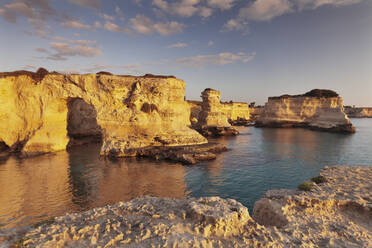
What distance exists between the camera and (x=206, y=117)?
49.5 meters

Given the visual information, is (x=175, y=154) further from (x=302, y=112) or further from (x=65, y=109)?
(x=302, y=112)

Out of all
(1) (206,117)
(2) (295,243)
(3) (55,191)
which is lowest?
(3) (55,191)

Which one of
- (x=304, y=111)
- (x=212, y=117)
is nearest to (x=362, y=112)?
(x=304, y=111)

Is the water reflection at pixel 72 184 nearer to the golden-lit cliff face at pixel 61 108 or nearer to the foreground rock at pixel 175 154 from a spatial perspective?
the foreground rock at pixel 175 154

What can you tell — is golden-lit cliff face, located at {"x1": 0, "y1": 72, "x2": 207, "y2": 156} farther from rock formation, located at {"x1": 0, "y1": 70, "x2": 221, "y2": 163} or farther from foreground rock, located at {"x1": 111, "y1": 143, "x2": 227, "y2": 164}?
foreground rock, located at {"x1": 111, "y1": 143, "x2": 227, "y2": 164}

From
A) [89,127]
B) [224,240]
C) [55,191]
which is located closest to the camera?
[224,240]

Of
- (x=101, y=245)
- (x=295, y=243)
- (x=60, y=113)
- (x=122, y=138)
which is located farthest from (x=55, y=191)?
(x=60, y=113)

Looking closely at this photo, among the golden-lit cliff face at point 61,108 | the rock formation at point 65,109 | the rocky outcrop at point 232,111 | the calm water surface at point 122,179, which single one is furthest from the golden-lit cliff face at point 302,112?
the golden-lit cliff face at point 61,108

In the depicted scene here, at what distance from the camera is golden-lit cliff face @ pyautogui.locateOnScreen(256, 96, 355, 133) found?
5916 centimetres

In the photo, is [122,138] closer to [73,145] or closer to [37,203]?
[73,145]

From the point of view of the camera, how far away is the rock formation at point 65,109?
2386cm

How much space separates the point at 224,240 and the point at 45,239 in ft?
16.8

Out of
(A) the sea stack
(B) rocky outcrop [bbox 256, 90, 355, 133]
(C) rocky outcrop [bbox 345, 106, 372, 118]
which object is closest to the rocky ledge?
(A) the sea stack

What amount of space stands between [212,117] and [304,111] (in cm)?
4119
